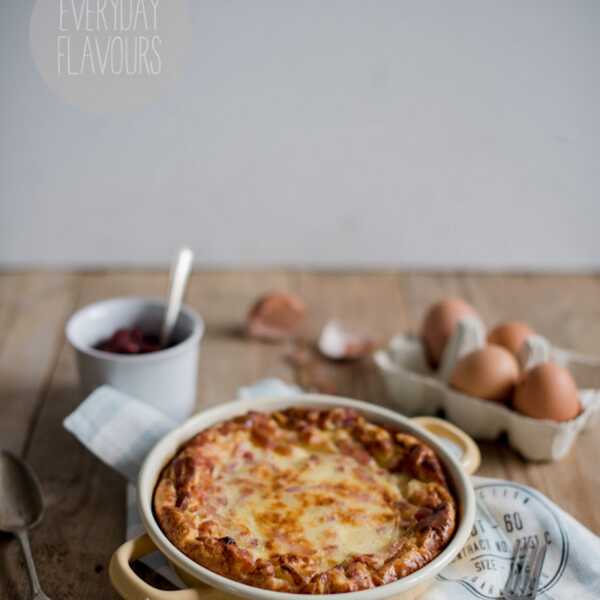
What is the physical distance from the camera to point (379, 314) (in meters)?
2.20

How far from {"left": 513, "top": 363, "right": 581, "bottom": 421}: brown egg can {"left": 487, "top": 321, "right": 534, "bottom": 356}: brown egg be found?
0.16 m

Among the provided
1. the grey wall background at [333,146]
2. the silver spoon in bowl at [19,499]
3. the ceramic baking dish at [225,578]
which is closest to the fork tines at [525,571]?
the ceramic baking dish at [225,578]

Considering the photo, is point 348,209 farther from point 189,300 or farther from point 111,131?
point 111,131

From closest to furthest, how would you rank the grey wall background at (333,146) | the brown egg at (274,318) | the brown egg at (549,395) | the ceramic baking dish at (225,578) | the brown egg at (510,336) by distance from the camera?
the ceramic baking dish at (225,578) < the brown egg at (549,395) < the brown egg at (510,336) < the brown egg at (274,318) < the grey wall background at (333,146)

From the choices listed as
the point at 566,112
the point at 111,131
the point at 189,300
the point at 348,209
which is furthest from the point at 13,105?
the point at 566,112

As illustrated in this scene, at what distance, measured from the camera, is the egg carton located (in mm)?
1544

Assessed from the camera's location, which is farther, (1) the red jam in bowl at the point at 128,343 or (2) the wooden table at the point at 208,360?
(1) the red jam in bowl at the point at 128,343

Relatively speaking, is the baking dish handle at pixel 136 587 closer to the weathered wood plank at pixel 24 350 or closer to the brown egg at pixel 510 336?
the weathered wood plank at pixel 24 350

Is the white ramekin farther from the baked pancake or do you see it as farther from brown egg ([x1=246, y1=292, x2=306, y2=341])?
brown egg ([x1=246, y1=292, x2=306, y2=341])

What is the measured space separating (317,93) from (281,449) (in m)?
1.17

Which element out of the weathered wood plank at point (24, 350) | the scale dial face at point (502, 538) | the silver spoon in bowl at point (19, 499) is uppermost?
the scale dial face at point (502, 538)

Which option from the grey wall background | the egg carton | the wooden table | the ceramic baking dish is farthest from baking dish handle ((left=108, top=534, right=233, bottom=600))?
the grey wall background

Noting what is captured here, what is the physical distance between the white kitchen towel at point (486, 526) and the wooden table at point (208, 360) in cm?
9

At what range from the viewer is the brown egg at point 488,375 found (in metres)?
1.59
